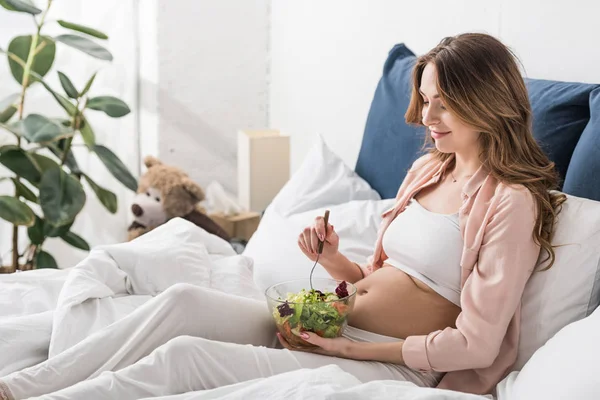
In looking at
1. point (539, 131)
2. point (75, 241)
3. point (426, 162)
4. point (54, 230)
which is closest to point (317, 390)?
point (426, 162)

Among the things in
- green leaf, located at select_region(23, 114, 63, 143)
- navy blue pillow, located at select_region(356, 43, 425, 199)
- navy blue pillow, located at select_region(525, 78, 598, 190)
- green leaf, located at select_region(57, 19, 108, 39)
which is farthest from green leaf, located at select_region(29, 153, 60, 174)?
navy blue pillow, located at select_region(525, 78, 598, 190)

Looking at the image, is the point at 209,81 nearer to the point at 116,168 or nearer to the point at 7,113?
the point at 116,168

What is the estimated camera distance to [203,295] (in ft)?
5.58

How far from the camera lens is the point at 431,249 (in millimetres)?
1709

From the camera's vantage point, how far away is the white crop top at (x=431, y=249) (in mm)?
1688

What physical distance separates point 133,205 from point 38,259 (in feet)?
1.36

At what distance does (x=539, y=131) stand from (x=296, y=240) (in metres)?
0.74

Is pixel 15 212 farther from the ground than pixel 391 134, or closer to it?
closer to it

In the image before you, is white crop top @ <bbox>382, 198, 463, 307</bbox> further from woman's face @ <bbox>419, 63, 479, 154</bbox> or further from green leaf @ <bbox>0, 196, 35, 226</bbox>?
green leaf @ <bbox>0, 196, 35, 226</bbox>

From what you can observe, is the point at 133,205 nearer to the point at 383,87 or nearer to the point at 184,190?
the point at 184,190

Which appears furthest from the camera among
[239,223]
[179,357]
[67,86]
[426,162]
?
[239,223]

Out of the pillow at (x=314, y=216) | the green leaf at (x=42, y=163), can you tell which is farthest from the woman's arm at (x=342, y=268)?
the green leaf at (x=42, y=163)

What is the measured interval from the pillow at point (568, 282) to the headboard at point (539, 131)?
0.47 feet

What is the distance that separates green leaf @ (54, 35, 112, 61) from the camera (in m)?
3.03
